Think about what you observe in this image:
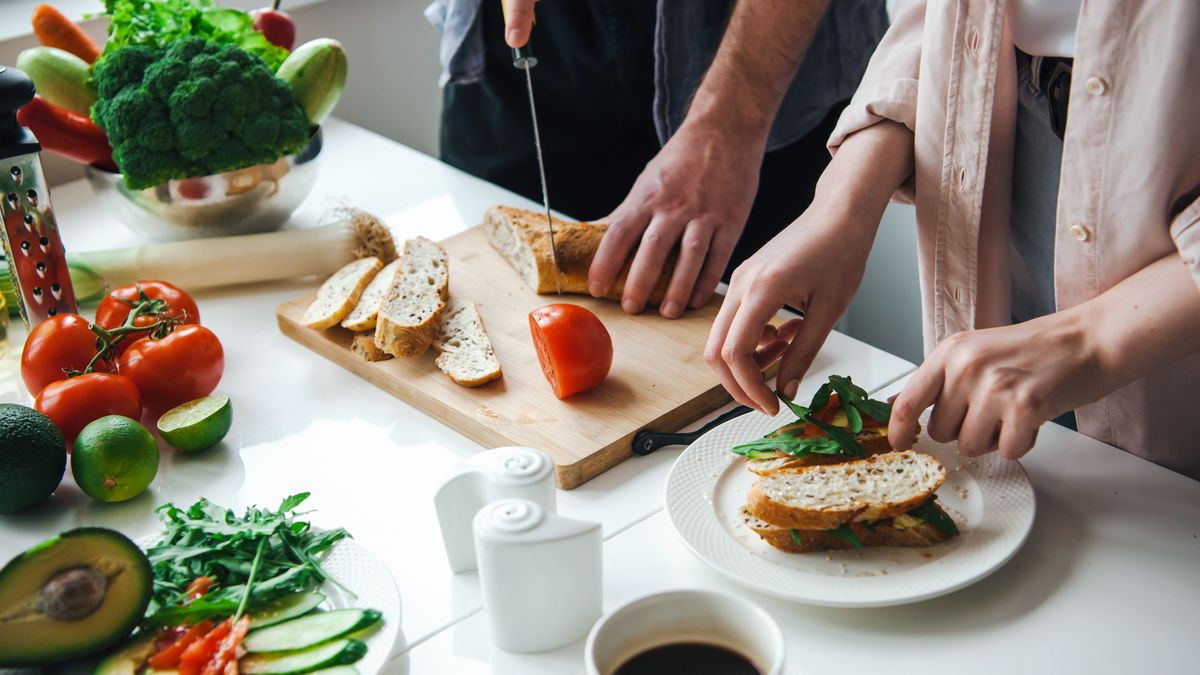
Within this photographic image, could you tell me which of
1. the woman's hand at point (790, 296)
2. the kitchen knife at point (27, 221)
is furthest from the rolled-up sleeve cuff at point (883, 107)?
the kitchen knife at point (27, 221)

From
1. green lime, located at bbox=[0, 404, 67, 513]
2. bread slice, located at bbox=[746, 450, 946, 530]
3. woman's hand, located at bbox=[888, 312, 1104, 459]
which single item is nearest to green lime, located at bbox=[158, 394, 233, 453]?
green lime, located at bbox=[0, 404, 67, 513]

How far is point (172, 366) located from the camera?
1530mm

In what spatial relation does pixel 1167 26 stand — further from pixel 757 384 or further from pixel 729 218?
pixel 729 218

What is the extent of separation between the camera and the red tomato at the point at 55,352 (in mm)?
1559

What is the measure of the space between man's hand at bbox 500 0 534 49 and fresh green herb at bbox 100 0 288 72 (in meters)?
0.66

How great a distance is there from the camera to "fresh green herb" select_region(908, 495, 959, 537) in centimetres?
116

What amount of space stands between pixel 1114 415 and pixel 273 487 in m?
1.05

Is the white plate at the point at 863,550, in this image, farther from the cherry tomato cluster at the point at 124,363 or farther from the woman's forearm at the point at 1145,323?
the cherry tomato cluster at the point at 124,363

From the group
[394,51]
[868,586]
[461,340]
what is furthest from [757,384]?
[394,51]

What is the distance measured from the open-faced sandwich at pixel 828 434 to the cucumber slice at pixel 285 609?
497mm

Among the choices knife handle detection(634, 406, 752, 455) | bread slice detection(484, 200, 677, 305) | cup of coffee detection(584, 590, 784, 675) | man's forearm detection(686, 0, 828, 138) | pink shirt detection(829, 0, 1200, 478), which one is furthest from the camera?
man's forearm detection(686, 0, 828, 138)

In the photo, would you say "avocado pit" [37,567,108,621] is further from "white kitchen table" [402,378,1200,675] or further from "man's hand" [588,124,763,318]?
"man's hand" [588,124,763,318]

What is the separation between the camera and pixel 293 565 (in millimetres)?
1151

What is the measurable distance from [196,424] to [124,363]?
18cm
